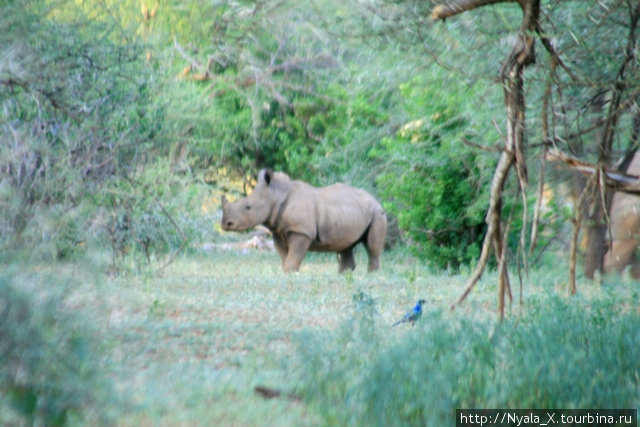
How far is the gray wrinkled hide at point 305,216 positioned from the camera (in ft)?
49.4

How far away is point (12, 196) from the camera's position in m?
5.60

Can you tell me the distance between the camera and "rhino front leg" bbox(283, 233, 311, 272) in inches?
594

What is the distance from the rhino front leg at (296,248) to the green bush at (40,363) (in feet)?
34.9

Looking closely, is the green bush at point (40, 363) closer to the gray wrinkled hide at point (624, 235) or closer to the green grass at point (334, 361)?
the green grass at point (334, 361)

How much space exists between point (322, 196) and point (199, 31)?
6.70 m

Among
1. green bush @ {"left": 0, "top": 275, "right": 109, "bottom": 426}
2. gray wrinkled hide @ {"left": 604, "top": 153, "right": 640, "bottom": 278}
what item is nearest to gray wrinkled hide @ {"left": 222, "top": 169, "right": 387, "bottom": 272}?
gray wrinkled hide @ {"left": 604, "top": 153, "right": 640, "bottom": 278}

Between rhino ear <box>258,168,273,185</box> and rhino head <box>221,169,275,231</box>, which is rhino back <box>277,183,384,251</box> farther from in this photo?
rhino ear <box>258,168,273,185</box>

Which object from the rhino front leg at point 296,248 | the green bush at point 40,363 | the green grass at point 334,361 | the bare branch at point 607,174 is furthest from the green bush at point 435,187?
the green bush at point 40,363

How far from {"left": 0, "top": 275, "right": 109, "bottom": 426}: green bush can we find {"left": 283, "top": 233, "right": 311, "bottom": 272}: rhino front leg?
1064cm

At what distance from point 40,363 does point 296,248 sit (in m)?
11.0

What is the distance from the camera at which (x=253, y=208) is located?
49.0ft

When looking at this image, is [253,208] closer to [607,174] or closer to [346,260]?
[346,260]

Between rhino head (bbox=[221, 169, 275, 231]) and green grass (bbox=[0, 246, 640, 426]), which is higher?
rhino head (bbox=[221, 169, 275, 231])

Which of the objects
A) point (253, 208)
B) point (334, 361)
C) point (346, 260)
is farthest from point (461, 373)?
point (346, 260)
